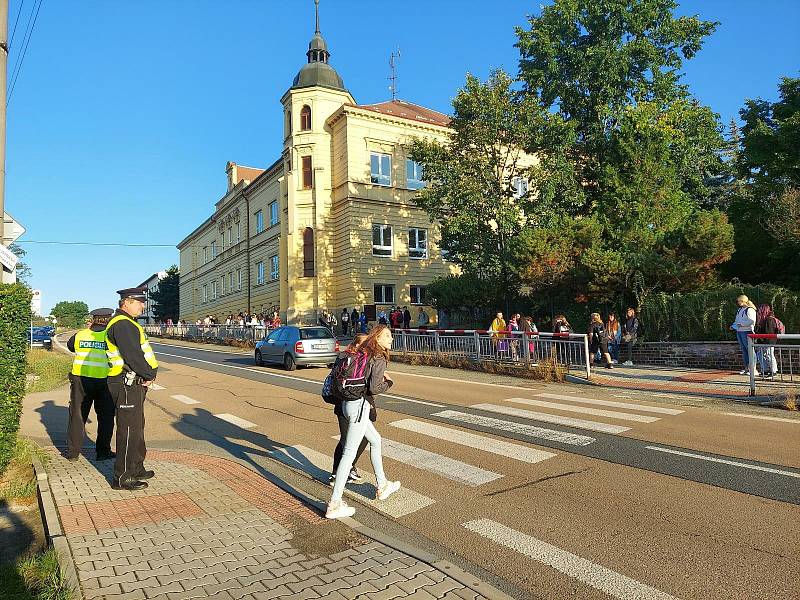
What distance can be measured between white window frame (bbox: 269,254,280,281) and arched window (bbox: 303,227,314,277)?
18.3ft

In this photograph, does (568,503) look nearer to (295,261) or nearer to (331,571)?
(331,571)

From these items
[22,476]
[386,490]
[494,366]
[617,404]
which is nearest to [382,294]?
[494,366]

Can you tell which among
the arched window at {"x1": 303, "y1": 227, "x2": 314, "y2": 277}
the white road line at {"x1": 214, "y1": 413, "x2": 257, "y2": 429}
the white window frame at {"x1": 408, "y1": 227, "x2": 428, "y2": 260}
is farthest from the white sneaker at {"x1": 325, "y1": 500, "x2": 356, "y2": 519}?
the white window frame at {"x1": 408, "y1": 227, "x2": 428, "y2": 260}

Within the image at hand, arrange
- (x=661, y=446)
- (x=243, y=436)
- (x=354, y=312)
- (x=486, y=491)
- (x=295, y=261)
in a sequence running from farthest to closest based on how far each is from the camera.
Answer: (x=295, y=261) → (x=354, y=312) → (x=243, y=436) → (x=661, y=446) → (x=486, y=491)

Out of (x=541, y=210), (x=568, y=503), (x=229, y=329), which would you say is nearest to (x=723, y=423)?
(x=568, y=503)

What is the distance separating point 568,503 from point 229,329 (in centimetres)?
3509

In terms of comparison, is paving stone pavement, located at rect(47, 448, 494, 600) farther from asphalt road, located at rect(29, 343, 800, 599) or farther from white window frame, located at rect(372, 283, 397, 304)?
white window frame, located at rect(372, 283, 397, 304)

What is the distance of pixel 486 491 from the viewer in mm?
6074

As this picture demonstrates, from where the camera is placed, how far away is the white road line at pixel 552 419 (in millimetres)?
8938

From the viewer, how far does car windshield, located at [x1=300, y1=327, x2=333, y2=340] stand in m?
20.5

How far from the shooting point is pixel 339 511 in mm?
5301

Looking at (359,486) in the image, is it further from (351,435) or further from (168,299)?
(168,299)

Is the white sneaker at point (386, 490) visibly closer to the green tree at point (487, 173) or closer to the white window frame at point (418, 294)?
the green tree at point (487, 173)

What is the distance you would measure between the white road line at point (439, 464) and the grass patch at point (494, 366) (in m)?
8.78
